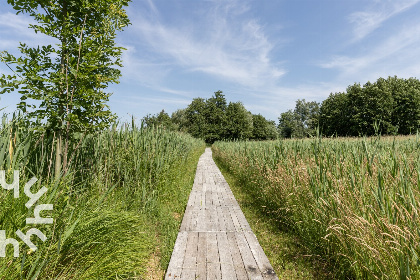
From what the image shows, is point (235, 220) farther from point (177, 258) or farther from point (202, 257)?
point (177, 258)

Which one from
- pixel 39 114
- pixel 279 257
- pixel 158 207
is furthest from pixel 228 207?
pixel 39 114

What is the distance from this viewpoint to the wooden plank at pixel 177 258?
8.63 ft

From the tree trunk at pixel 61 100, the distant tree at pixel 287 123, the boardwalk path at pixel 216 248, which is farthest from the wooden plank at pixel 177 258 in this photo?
the distant tree at pixel 287 123

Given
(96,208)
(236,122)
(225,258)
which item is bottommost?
(225,258)

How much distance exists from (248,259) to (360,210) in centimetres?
160

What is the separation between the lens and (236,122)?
53250 millimetres

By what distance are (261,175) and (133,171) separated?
364cm

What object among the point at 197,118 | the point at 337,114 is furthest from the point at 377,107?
the point at 197,118

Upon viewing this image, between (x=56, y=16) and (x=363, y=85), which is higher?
(x=363, y=85)

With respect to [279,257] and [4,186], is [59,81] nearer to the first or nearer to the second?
[4,186]

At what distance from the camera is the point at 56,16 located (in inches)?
123

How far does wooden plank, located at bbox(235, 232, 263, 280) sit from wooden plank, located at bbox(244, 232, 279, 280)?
0.18ft

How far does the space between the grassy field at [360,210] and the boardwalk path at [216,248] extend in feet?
2.28

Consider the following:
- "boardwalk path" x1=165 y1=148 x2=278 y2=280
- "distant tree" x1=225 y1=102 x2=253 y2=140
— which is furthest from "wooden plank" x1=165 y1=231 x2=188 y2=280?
"distant tree" x1=225 y1=102 x2=253 y2=140
